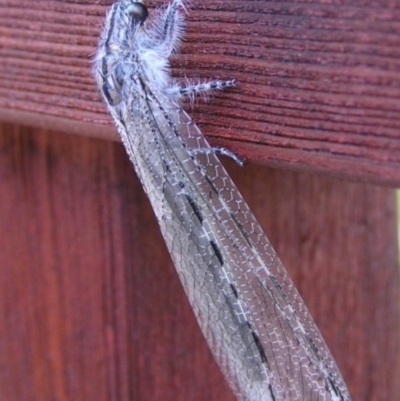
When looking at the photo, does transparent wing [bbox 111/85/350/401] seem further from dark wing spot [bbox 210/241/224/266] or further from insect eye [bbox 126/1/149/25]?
insect eye [bbox 126/1/149/25]

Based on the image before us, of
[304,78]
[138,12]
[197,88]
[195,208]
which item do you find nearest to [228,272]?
[195,208]

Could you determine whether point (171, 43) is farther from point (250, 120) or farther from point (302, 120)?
point (302, 120)

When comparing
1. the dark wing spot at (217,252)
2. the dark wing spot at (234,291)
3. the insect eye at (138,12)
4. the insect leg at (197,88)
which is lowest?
the dark wing spot at (234,291)

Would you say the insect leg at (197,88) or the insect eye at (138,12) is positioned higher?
the insect eye at (138,12)

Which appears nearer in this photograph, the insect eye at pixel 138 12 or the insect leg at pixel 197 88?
the insect leg at pixel 197 88

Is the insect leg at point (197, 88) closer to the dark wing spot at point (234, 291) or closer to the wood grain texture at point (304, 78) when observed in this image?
the wood grain texture at point (304, 78)

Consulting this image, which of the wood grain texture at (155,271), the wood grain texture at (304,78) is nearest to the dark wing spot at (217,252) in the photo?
the wood grain texture at (304,78)

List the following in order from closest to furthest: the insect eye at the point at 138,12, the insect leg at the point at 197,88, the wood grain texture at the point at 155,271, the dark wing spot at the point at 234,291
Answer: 1. the insect leg at the point at 197,88
2. the dark wing spot at the point at 234,291
3. the insect eye at the point at 138,12
4. the wood grain texture at the point at 155,271

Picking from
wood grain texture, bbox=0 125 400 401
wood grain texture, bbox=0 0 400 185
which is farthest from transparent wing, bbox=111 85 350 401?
wood grain texture, bbox=0 125 400 401
